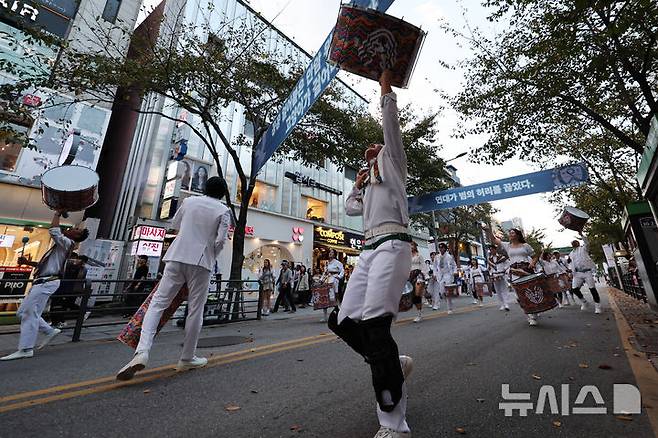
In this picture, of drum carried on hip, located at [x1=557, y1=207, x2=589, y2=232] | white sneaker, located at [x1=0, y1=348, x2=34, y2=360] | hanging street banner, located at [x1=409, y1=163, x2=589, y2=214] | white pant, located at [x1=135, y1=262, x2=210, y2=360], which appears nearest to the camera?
white pant, located at [x1=135, y1=262, x2=210, y2=360]

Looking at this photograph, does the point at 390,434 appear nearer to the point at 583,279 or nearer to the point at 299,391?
the point at 299,391

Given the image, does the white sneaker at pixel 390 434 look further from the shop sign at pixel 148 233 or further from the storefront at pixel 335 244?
the storefront at pixel 335 244

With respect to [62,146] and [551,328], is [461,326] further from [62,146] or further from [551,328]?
[62,146]

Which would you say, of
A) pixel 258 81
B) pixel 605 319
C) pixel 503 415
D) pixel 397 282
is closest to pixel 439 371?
pixel 503 415

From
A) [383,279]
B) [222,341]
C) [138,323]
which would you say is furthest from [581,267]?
[138,323]

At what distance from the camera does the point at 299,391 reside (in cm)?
287

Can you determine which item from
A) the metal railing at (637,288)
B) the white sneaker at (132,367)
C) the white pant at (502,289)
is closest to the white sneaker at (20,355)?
the white sneaker at (132,367)

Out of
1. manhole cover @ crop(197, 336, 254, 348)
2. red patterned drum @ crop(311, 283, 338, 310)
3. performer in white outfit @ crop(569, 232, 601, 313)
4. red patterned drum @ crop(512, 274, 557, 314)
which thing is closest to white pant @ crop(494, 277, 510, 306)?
performer in white outfit @ crop(569, 232, 601, 313)

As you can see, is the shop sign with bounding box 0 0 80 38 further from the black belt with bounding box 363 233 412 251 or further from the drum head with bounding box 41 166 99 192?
the black belt with bounding box 363 233 412 251

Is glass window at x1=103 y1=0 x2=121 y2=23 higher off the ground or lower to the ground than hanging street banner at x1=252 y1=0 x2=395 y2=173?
higher

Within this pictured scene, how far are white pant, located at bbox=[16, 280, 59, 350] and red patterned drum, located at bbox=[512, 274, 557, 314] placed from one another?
27.1 feet

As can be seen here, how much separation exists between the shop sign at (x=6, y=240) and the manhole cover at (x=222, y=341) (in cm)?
1161
